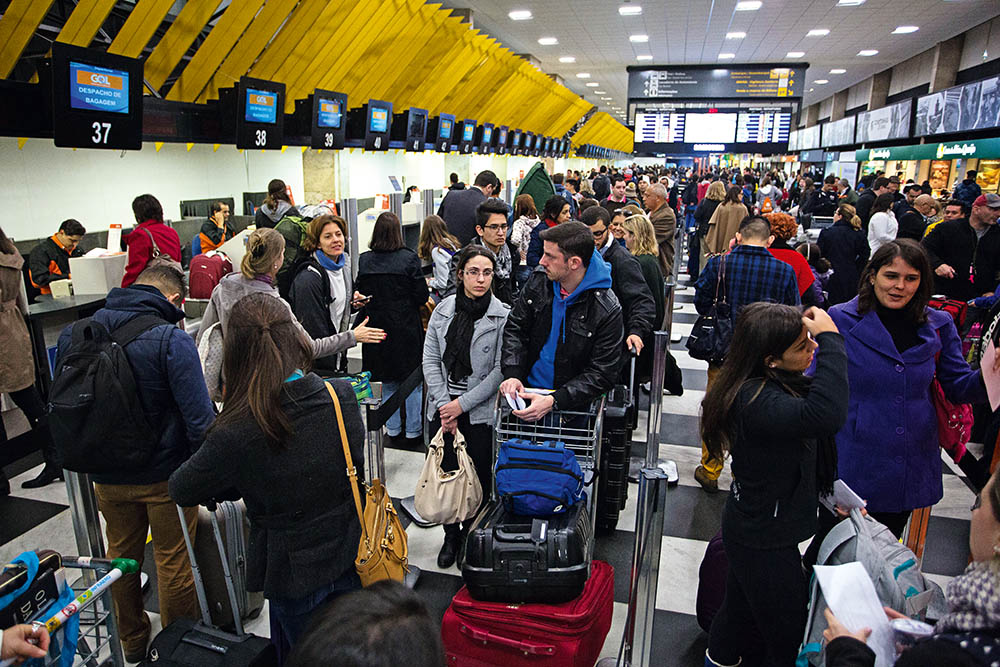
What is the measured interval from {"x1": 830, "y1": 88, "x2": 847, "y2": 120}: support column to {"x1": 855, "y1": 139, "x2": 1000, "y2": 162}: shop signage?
30.4 ft

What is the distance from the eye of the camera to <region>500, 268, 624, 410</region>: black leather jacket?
3049 mm

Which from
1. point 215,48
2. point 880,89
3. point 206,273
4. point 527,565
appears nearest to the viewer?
point 527,565

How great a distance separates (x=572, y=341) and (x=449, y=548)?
1362 mm

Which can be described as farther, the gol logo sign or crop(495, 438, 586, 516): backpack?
the gol logo sign

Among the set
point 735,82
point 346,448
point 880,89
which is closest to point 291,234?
point 346,448

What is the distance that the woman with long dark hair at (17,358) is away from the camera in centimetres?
424

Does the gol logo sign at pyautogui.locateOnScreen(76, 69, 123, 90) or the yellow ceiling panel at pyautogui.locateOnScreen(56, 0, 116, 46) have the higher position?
the yellow ceiling panel at pyautogui.locateOnScreen(56, 0, 116, 46)

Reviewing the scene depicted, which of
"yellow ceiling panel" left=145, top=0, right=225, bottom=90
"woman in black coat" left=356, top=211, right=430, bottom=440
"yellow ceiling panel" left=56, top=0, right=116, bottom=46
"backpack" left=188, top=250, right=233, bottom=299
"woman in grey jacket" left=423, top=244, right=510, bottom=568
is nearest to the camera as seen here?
"woman in grey jacket" left=423, top=244, right=510, bottom=568

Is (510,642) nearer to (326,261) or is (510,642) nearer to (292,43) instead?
(326,261)

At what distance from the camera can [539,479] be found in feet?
8.61

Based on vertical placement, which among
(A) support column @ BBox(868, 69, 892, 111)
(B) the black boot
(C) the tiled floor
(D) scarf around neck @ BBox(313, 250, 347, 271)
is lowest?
(C) the tiled floor

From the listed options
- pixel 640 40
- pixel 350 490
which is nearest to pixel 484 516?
pixel 350 490

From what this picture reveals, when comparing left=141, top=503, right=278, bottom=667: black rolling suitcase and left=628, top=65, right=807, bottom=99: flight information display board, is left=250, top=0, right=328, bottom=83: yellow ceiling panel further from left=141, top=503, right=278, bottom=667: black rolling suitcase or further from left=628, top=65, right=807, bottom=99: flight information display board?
left=628, top=65, right=807, bottom=99: flight information display board

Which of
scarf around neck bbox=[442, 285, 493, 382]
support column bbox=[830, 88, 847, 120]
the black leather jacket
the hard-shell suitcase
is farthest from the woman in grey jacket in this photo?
support column bbox=[830, 88, 847, 120]
